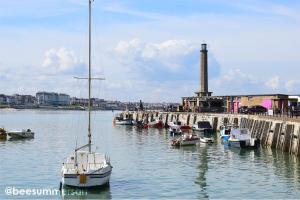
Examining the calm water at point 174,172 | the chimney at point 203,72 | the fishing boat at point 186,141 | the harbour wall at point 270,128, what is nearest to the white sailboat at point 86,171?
the calm water at point 174,172

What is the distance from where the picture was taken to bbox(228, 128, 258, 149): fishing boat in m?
66.7

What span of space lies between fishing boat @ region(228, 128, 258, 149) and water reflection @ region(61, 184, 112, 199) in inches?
1272

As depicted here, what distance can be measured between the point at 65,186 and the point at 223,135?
41470 mm

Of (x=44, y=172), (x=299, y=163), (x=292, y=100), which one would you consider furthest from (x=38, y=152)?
(x=292, y=100)

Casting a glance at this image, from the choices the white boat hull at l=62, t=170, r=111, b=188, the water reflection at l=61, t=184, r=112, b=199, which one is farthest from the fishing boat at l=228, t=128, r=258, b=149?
the white boat hull at l=62, t=170, r=111, b=188

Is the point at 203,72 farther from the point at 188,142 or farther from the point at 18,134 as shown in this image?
the point at 188,142

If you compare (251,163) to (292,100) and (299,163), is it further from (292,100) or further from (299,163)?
(292,100)

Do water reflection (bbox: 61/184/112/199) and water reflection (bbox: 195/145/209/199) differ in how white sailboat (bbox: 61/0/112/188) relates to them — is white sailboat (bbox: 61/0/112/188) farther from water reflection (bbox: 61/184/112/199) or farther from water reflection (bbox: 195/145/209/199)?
water reflection (bbox: 195/145/209/199)

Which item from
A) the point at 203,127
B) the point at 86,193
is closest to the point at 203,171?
the point at 86,193

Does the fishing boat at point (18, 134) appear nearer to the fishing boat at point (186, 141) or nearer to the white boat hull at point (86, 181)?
the fishing boat at point (186, 141)

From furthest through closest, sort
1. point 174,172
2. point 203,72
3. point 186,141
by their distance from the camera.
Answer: point 203,72 < point 186,141 < point 174,172

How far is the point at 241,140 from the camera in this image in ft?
221

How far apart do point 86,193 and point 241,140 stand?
34591 millimetres

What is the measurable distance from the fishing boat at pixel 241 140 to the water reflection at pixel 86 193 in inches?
1272
